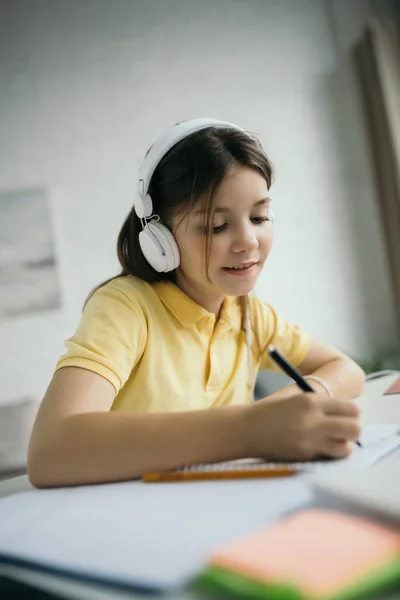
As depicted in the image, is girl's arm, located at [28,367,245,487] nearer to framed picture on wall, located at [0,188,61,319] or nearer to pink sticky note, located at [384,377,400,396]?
pink sticky note, located at [384,377,400,396]

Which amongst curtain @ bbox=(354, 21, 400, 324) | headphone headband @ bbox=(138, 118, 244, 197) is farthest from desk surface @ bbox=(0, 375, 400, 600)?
curtain @ bbox=(354, 21, 400, 324)

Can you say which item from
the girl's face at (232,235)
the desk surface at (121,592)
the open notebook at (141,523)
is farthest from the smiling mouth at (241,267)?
the open notebook at (141,523)

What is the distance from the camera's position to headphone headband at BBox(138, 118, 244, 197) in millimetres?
965

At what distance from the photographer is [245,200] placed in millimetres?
903

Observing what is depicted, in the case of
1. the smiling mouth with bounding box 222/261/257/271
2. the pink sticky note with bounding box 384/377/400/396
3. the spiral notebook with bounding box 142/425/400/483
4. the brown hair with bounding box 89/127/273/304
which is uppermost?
the brown hair with bounding box 89/127/273/304

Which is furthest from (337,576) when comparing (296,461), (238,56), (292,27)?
(292,27)

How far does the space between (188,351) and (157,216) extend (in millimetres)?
207

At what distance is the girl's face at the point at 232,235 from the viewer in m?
0.90

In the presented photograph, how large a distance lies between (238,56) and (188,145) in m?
2.11

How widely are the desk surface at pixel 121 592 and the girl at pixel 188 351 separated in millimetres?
51

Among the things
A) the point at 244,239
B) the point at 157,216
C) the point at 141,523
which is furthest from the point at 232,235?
the point at 141,523

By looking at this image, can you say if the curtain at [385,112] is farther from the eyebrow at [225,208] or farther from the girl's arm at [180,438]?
the girl's arm at [180,438]

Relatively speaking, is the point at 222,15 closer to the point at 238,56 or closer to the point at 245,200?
the point at 238,56

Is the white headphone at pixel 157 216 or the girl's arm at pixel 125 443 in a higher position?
the white headphone at pixel 157 216
